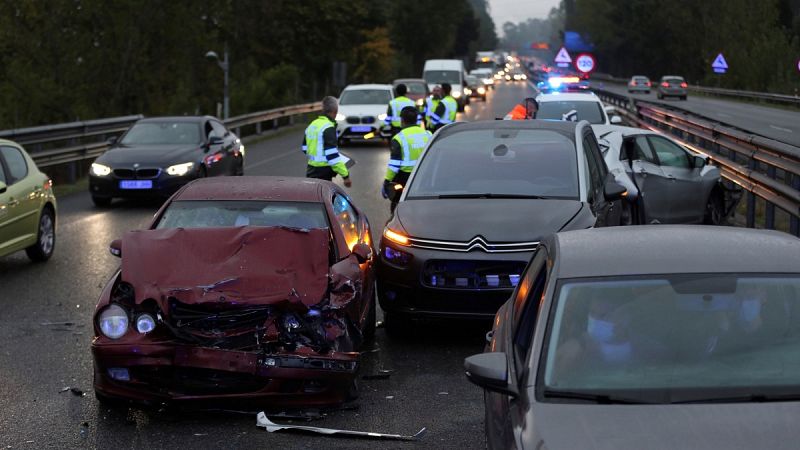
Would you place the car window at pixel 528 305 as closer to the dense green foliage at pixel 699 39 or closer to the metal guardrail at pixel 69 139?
the metal guardrail at pixel 69 139

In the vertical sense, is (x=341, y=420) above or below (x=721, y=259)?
below

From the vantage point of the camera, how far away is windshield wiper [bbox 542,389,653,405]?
14.4 ft

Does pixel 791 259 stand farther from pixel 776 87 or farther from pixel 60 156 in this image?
pixel 776 87

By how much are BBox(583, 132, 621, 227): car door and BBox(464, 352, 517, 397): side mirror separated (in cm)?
542

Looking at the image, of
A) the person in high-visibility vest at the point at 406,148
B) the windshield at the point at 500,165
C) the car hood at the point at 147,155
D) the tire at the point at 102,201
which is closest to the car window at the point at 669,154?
the person in high-visibility vest at the point at 406,148

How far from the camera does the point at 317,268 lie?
806 cm

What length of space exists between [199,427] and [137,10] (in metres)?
31.1

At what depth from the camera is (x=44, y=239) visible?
14414mm

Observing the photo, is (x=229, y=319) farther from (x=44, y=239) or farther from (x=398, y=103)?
(x=398, y=103)

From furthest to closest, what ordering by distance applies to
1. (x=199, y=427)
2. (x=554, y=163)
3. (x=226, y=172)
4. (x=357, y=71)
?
1. (x=357, y=71)
2. (x=226, y=172)
3. (x=554, y=163)
4. (x=199, y=427)

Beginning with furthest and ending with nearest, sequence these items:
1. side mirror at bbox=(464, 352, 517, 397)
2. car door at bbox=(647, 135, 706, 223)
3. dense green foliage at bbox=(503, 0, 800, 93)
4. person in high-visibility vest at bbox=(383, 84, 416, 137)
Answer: dense green foliage at bbox=(503, 0, 800, 93), person in high-visibility vest at bbox=(383, 84, 416, 137), car door at bbox=(647, 135, 706, 223), side mirror at bbox=(464, 352, 517, 397)

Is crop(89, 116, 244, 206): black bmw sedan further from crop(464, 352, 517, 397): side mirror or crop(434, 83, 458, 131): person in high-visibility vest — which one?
crop(464, 352, 517, 397): side mirror

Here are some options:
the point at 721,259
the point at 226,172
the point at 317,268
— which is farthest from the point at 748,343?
the point at 226,172

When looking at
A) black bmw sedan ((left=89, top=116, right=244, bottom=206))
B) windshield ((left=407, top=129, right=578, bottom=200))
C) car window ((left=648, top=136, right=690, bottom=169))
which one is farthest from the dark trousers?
black bmw sedan ((left=89, top=116, right=244, bottom=206))
